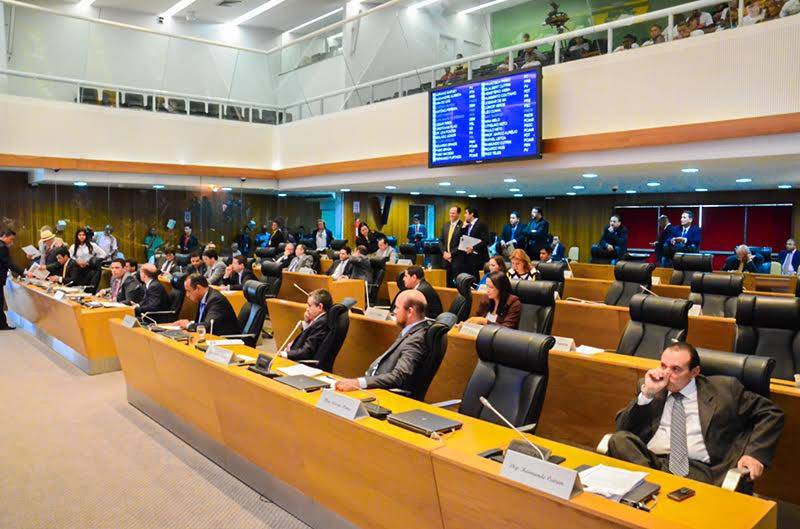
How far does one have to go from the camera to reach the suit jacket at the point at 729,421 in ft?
8.62

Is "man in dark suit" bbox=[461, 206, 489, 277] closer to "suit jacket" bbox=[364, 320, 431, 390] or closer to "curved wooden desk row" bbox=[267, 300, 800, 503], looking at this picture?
"curved wooden desk row" bbox=[267, 300, 800, 503]

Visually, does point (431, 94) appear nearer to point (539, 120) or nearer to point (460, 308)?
point (539, 120)

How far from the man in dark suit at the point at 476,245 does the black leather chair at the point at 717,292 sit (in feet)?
9.02

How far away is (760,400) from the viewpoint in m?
2.73

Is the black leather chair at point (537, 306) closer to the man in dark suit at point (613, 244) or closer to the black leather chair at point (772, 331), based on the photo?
the black leather chair at point (772, 331)

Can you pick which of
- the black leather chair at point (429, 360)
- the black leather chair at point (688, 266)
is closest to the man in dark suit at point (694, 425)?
the black leather chair at point (429, 360)

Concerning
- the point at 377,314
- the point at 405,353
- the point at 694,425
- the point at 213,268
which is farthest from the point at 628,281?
the point at 213,268

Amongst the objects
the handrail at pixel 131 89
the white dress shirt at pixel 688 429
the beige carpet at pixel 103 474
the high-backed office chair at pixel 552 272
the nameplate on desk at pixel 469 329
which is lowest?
the beige carpet at pixel 103 474

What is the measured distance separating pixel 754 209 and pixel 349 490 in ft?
40.5

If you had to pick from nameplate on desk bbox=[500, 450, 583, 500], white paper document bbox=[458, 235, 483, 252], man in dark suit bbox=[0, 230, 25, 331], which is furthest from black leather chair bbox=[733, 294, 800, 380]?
man in dark suit bbox=[0, 230, 25, 331]

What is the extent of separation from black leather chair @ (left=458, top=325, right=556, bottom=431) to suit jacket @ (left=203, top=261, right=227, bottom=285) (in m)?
6.21

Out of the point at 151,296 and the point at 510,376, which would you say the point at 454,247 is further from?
the point at 510,376

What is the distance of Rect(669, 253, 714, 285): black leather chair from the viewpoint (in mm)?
7309

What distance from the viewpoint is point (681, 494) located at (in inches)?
77.9
